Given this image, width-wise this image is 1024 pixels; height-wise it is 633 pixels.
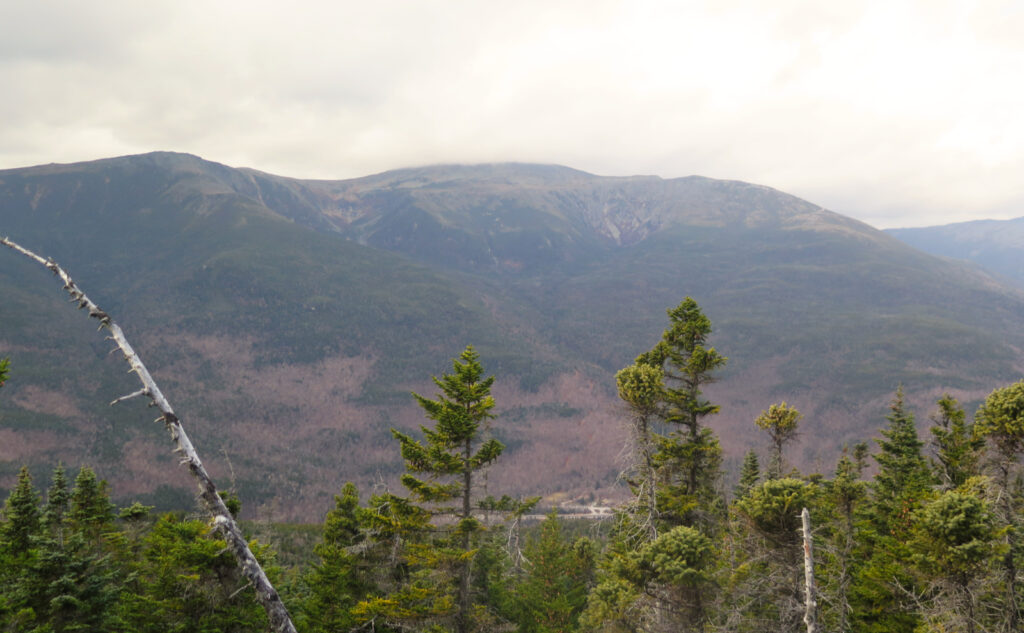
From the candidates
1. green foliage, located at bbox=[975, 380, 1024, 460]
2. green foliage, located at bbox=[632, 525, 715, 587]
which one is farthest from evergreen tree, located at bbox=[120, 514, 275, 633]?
green foliage, located at bbox=[975, 380, 1024, 460]

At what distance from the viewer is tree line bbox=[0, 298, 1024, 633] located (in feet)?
47.2

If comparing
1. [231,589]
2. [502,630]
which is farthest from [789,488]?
[231,589]

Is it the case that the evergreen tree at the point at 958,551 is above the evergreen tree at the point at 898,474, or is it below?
above

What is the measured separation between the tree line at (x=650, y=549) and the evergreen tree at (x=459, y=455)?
0.07m

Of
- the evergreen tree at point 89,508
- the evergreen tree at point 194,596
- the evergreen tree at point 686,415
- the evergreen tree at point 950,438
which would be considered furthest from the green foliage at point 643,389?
the evergreen tree at point 89,508

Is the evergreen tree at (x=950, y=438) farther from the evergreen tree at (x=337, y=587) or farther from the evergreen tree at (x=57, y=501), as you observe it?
the evergreen tree at (x=57, y=501)

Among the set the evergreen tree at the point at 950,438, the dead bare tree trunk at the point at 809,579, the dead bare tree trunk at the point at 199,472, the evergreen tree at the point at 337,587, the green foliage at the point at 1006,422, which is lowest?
the evergreen tree at the point at 337,587

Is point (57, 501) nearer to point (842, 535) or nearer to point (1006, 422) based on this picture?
point (842, 535)

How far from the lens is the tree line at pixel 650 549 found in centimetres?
1440

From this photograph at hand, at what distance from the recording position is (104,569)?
22.5 meters

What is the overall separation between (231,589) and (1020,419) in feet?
79.3

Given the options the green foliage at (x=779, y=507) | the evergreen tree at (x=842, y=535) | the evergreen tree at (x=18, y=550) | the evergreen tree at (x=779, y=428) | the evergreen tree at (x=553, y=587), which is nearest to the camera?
the green foliage at (x=779, y=507)

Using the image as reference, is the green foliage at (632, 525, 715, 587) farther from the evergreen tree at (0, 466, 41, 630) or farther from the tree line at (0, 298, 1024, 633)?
the evergreen tree at (0, 466, 41, 630)

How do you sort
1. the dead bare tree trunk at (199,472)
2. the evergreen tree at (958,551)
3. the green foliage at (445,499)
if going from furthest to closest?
the green foliage at (445,499) → the evergreen tree at (958,551) → the dead bare tree trunk at (199,472)
